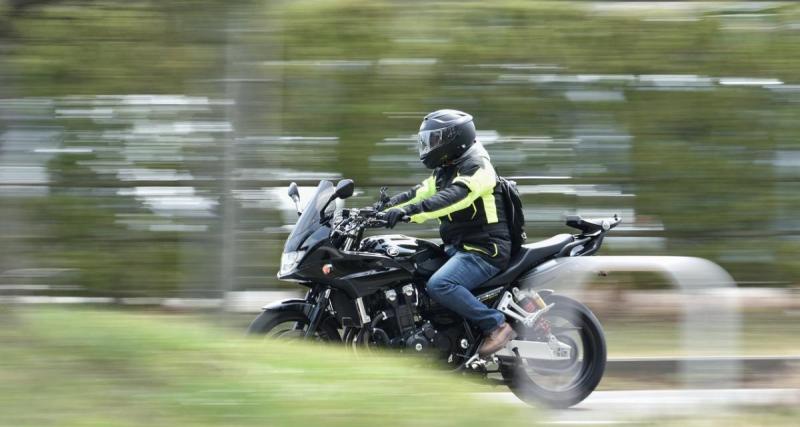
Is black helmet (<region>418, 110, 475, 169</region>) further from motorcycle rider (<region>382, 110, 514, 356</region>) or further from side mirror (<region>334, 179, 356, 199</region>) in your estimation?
side mirror (<region>334, 179, 356, 199</region>)

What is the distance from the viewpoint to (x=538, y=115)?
364 inches

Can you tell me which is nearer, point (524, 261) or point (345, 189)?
point (345, 189)

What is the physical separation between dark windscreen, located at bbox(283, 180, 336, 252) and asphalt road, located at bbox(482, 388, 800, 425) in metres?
1.58

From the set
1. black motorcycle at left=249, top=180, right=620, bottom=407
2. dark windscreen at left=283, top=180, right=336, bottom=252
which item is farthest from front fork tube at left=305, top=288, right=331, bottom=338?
dark windscreen at left=283, top=180, right=336, bottom=252

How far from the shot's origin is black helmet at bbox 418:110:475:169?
705cm

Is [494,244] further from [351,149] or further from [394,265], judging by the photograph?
[351,149]

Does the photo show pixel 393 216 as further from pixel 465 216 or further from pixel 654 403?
pixel 654 403

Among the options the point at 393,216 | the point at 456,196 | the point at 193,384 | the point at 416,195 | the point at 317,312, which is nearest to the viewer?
the point at 193,384

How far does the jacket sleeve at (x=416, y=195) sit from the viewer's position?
24.4 ft

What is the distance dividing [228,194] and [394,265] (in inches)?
68.2

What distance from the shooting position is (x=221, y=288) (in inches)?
224

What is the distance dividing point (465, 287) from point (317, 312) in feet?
3.06

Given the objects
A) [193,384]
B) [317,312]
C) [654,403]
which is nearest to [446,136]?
[317,312]

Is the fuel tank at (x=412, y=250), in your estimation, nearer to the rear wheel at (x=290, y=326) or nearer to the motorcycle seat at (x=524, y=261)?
the motorcycle seat at (x=524, y=261)
